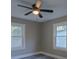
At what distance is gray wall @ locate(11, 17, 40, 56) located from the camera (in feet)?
19.5

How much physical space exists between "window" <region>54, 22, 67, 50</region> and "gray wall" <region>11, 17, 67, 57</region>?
304mm

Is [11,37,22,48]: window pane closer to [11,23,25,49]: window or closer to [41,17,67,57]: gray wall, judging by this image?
[11,23,25,49]: window

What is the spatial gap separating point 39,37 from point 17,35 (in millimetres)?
1876

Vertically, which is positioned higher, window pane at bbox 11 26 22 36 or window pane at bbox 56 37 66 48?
window pane at bbox 11 26 22 36

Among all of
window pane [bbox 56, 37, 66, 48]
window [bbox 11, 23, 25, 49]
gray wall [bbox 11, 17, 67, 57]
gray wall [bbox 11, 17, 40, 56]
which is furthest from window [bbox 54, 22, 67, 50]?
window [bbox 11, 23, 25, 49]

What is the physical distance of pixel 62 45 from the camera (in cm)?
550

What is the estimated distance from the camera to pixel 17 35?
5672 millimetres

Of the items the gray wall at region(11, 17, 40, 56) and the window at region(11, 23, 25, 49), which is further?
the gray wall at region(11, 17, 40, 56)

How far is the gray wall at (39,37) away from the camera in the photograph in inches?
236

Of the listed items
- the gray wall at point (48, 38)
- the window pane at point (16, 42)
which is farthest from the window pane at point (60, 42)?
the window pane at point (16, 42)

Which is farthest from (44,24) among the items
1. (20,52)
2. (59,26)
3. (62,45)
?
(20,52)
